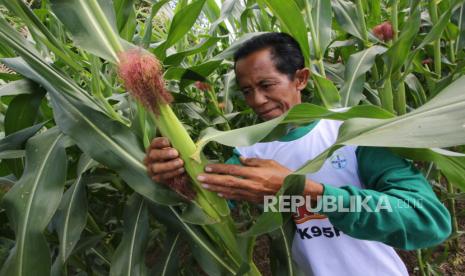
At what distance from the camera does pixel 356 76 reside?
1326mm

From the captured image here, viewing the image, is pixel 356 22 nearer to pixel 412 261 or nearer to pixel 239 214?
pixel 239 214

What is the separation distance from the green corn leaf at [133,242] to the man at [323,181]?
216 mm

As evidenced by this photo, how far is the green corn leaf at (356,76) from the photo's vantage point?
1.30m

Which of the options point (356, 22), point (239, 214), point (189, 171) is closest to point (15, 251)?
point (189, 171)

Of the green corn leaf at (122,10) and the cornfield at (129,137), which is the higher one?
the green corn leaf at (122,10)

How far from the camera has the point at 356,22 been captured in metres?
1.47

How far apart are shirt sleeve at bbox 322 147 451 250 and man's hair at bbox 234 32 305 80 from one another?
402 mm

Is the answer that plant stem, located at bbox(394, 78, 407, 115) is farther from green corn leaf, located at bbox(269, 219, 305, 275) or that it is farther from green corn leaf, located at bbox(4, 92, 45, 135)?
green corn leaf, located at bbox(4, 92, 45, 135)

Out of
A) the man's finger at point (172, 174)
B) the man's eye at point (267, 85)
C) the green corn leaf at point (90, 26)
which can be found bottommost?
the man's finger at point (172, 174)

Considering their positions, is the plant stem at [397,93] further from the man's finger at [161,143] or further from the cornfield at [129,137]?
the man's finger at [161,143]

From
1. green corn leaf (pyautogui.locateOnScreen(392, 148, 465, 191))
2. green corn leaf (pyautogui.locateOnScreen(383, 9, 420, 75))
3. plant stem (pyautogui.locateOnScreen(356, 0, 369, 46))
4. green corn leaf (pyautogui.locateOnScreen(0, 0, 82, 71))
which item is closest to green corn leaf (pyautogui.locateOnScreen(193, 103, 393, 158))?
green corn leaf (pyautogui.locateOnScreen(392, 148, 465, 191))

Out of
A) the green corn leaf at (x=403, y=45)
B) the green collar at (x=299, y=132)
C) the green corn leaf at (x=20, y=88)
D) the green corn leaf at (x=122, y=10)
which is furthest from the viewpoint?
the green corn leaf at (x=403, y=45)

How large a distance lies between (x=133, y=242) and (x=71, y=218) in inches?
6.1

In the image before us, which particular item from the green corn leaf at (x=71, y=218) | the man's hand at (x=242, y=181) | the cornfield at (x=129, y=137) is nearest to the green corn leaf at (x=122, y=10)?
the cornfield at (x=129, y=137)
